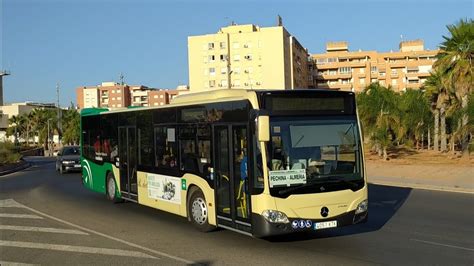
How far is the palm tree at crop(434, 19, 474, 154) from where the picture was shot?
104ft

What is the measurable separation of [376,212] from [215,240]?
491cm

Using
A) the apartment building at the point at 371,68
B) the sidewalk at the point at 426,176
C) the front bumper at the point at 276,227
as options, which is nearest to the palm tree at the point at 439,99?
the sidewalk at the point at 426,176

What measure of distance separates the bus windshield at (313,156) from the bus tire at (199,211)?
227cm

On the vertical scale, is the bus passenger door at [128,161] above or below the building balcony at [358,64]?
below

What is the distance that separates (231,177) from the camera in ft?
30.5

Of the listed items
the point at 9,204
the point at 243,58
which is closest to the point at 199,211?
the point at 9,204

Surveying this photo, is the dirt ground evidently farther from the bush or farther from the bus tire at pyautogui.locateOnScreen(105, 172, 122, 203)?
the bush

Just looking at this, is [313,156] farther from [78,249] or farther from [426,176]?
[426,176]

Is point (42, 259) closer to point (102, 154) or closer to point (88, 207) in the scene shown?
point (88, 207)

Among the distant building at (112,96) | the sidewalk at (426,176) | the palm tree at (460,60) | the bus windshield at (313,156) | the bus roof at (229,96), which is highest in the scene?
the distant building at (112,96)

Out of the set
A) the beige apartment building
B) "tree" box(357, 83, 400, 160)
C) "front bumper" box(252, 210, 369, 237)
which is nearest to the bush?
"tree" box(357, 83, 400, 160)

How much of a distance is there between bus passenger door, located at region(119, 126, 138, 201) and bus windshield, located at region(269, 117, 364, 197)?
5877mm

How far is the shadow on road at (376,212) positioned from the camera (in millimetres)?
9733

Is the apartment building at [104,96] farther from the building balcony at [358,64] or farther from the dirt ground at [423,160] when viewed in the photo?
the dirt ground at [423,160]
